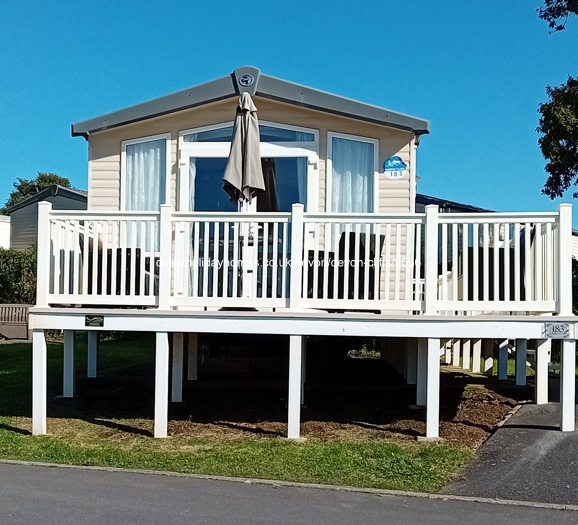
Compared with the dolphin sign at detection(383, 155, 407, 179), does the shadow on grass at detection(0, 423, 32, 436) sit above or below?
below

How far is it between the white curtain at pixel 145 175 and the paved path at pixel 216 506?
5.05 metres

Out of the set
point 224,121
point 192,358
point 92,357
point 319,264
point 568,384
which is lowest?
point 92,357

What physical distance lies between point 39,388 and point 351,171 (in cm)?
502

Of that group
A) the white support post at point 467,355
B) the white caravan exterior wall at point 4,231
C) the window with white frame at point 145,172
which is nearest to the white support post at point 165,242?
the window with white frame at point 145,172

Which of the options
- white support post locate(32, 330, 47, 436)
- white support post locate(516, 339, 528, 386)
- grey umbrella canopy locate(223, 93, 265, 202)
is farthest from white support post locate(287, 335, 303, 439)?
white support post locate(516, 339, 528, 386)

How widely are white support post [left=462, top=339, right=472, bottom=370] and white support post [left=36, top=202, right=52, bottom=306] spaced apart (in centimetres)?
809

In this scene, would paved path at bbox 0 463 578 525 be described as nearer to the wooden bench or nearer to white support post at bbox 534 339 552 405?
white support post at bbox 534 339 552 405

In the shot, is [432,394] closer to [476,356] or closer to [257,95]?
[257,95]

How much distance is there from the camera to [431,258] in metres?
7.55

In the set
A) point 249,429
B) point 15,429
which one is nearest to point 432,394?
point 249,429

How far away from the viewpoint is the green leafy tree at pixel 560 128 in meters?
16.4

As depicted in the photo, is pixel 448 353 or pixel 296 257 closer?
pixel 296 257

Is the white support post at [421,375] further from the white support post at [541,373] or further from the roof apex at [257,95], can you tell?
the roof apex at [257,95]

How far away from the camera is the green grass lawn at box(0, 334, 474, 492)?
638 cm
